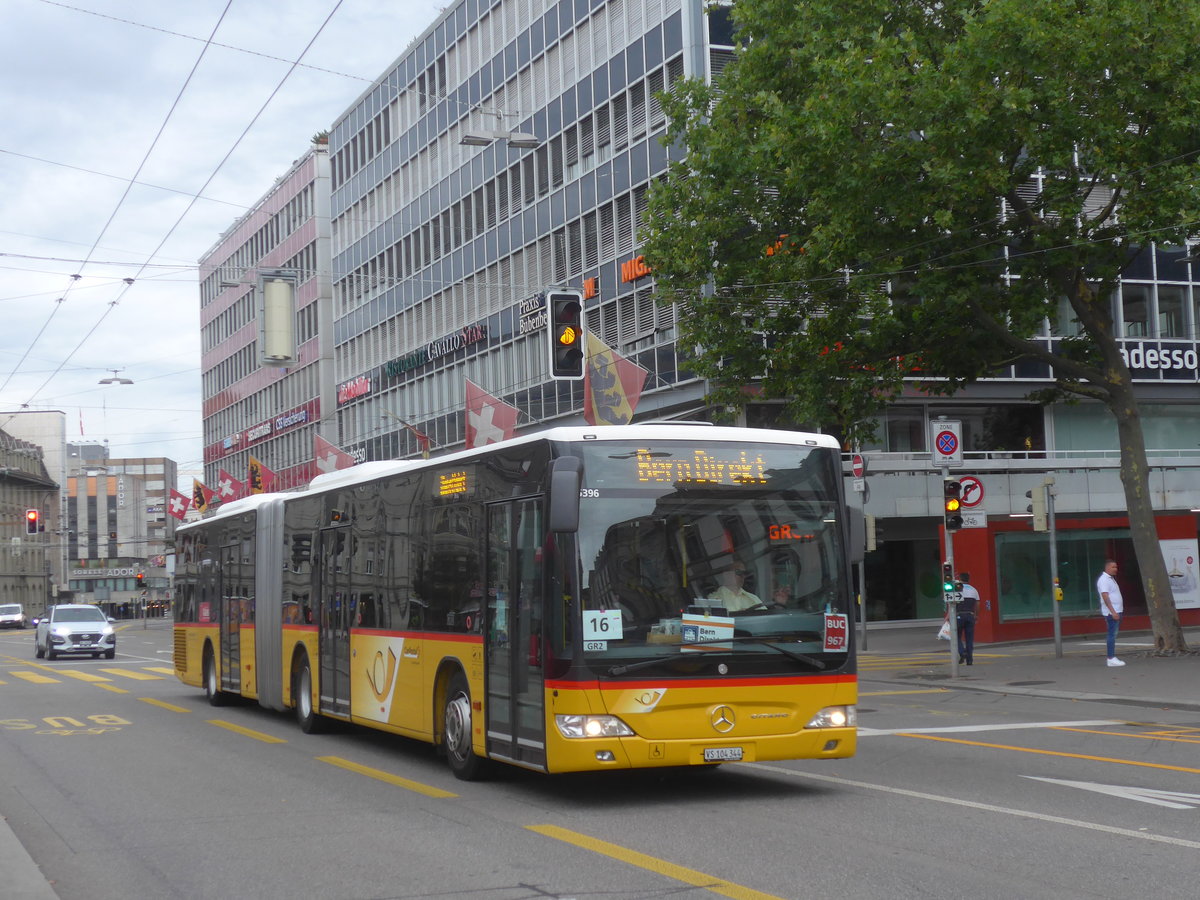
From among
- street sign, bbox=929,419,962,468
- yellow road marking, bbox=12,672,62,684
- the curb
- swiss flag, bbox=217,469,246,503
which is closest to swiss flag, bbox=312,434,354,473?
yellow road marking, bbox=12,672,62,684

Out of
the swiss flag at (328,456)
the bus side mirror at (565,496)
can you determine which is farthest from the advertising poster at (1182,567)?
the bus side mirror at (565,496)

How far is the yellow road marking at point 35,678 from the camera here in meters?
31.7

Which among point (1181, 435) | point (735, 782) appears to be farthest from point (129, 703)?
point (1181, 435)

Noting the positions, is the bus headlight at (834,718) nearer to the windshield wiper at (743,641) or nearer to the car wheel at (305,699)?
the windshield wiper at (743,641)

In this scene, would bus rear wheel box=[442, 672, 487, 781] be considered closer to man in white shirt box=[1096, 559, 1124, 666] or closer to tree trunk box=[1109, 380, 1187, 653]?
man in white shirt box=[1096, 559, 1124, 666]

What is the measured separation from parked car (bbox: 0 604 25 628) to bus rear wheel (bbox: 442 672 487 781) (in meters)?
88.3

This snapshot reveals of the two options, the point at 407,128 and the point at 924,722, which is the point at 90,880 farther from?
the point at 407,128

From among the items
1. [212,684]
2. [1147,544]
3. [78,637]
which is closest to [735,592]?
[212,684]

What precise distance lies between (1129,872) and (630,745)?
381 cm

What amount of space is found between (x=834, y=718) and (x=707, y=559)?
1.59m

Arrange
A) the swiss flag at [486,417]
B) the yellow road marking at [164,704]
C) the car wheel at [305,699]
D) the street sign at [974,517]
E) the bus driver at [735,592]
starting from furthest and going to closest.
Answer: the swiss flag at [486,417] < the street sign at [974,517] < the yellow road marking at [164,704] < the car wheel at [305,699] < the bus driver at [735,592]

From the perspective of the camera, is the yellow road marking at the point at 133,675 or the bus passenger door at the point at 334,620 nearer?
the bus passenger door at the point at 334,620

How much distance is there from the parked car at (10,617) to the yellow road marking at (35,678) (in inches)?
2486

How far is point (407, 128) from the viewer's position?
193 feet
